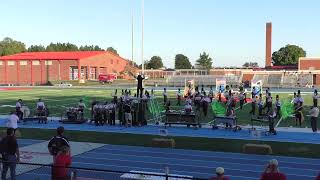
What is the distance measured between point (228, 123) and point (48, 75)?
221 ft

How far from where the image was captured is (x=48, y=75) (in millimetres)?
84812

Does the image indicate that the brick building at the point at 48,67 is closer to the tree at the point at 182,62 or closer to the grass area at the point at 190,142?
the tree at the point at 182,62

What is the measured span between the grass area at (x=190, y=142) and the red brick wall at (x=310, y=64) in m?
72.5

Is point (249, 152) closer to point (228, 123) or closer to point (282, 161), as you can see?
point (282, 161)

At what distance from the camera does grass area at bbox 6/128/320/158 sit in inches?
659

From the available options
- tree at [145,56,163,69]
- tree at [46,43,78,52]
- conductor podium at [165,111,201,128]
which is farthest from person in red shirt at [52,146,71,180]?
tree at [46,43,78,52]

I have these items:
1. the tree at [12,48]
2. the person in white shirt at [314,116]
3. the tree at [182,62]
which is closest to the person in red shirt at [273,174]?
the person in white shirt at [314,116]

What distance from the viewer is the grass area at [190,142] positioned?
1675cm

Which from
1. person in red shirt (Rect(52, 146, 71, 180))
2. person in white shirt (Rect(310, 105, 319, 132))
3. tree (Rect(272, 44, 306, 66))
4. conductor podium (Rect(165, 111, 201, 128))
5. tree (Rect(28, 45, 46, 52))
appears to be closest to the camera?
person in red shirt (Rect(52, 146, 71, 180))

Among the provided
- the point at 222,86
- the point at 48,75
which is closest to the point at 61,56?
the point at 48,75

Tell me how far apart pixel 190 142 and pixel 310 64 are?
73795mm

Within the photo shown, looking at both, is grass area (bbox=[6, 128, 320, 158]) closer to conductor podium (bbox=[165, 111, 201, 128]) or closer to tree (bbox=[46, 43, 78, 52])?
conductor podium (bbox=[165, 111, 201, 128])

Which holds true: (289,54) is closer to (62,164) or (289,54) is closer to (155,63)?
(155,63)

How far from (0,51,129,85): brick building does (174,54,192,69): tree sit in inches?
1966
